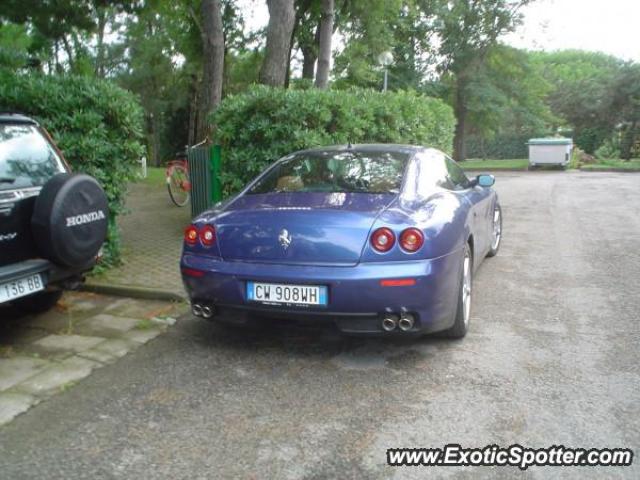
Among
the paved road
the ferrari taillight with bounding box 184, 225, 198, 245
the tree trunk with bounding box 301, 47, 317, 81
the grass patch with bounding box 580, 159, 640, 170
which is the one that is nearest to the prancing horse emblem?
the ferrari taillight with bounding box 184, 225, 198, 245

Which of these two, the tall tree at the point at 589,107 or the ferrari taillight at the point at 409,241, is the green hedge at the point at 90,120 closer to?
the ferrari taillight at the point at 409,241

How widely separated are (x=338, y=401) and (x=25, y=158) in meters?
2.81

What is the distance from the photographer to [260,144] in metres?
7.77

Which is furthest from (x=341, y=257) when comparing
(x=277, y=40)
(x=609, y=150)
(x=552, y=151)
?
(x=609, y=150)

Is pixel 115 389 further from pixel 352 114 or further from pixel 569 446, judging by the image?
pixel 352 114

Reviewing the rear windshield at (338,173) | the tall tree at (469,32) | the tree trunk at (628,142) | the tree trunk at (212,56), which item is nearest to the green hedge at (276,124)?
the tree trunk at (212,56)

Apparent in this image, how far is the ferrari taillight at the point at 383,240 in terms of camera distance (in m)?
3.67

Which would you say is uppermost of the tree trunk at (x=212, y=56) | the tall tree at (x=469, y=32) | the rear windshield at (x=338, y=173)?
the tall tree at (x=469, y=32)

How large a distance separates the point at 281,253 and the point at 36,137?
216 centimetres

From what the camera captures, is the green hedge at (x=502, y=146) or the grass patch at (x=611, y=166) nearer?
the grass patch at (x=611, y=166)

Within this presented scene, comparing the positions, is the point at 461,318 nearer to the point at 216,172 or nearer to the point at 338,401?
the point at 338,401

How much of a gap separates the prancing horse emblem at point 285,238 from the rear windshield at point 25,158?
1.82m

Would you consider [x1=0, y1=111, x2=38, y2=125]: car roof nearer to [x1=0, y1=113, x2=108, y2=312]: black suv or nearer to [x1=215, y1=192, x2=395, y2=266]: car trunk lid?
[x1=0, y1=113, x2=108, y2=312]: black suv

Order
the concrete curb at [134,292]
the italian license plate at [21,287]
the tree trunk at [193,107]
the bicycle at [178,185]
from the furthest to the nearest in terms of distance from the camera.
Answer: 1. the tree trunk at [193,107]
2. the bicycle at [178,185]
3. the concrete curb at [134,292]
4. the italian license plate at [21,287]
